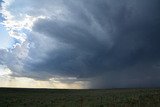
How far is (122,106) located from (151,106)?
239cm

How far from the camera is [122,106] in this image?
21922 millimetres

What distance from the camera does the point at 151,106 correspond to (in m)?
21.2

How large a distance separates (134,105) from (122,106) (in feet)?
4.10

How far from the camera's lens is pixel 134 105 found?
21.0m

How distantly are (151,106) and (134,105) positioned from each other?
147 cm
